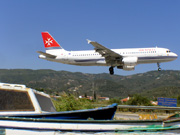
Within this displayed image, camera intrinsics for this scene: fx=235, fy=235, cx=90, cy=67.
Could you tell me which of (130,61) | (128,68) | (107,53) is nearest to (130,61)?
(130,61)

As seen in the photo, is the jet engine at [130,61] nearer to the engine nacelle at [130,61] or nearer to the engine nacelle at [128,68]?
the engine nacelle at [130,61]

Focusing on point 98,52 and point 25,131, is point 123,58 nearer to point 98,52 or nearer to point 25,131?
point 98,52

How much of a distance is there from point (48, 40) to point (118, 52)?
41.0 ft

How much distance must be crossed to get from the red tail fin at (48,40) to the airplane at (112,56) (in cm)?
233

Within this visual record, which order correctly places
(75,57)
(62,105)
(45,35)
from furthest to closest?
(45,35)
(75,57)
(62,105)

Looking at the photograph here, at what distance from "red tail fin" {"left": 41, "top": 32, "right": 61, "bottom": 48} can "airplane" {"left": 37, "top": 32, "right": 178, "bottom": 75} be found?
7.64 ft

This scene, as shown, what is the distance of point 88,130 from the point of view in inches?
170

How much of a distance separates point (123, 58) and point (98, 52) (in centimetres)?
337

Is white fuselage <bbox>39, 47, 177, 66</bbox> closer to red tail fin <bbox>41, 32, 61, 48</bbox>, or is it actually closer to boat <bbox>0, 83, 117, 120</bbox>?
red tail fin <bbox>41, 32, 61, 48</bbox>

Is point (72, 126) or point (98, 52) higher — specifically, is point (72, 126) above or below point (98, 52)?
below

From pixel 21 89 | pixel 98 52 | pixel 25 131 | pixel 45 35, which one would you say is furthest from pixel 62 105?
pixel 45 35

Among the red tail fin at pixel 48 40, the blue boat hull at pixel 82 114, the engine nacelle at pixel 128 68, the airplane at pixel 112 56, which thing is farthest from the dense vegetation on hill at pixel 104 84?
the blue boat hull at pixel 82 114

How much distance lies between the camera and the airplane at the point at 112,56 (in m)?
29.8

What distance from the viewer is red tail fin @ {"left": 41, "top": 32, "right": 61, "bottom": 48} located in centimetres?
3678
